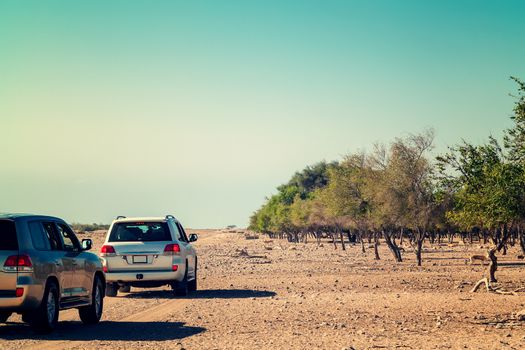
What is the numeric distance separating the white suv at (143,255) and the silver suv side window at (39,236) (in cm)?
751

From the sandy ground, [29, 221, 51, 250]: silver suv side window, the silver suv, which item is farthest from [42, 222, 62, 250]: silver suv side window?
the sandy ground

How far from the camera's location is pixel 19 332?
15031 mm

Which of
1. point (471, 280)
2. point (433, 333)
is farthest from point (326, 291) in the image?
point (433, 333)

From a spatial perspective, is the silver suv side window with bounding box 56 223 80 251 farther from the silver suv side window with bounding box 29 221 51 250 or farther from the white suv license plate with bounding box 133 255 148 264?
the white suv license plate with bounding box 133 255 148 264

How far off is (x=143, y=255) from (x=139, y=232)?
1.18 metres

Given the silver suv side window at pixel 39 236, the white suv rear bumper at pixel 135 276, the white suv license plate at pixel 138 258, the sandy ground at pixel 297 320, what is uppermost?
the silver suv side window at pixel 39 236

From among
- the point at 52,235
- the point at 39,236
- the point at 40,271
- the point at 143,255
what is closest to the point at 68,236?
the point at 52,235

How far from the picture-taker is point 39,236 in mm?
14602

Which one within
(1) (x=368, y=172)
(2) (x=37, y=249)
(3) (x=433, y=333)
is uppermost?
(1) (x=368, y=172)

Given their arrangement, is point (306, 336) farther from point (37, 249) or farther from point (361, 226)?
point (361, 226)

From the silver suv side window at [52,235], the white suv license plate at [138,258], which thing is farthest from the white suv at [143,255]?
the silver suv side window at [52,235]

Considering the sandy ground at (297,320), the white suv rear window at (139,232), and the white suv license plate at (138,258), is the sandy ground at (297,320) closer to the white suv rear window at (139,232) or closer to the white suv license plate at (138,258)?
the white suv license plate at (138,258)

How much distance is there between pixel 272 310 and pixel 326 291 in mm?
6504

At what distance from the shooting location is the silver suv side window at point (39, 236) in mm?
14289
